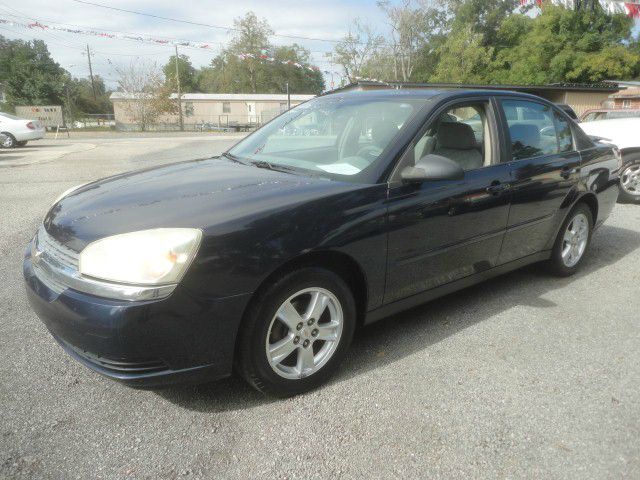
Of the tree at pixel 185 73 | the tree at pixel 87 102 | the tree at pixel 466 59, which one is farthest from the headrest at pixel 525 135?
the tree at pixel 185 73

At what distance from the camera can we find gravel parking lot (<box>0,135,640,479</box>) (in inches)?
79.0

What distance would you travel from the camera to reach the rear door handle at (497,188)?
10.4 ft

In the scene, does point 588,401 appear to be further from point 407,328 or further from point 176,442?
point 176,442

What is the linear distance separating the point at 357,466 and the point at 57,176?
390 inches

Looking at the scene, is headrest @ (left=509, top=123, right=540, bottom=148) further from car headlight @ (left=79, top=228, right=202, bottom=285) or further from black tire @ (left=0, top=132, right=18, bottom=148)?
black tire @ (left=0, top=132, right=18, bottom=148)

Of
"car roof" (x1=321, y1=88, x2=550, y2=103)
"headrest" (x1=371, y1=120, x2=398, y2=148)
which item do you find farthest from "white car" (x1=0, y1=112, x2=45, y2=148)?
"headrest" (x1=371, y1=120, x2=398, y2=148)

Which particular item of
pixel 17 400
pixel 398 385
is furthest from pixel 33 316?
pixel 398 385

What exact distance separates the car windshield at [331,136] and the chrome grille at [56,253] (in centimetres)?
128

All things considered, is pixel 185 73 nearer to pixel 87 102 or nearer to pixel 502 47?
pixel 87 102

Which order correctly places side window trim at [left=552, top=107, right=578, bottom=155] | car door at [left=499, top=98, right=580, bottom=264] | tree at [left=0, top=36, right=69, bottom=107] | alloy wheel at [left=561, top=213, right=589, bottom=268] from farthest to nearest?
1. tree at [left=0, top=36, right=69, bottom=107]
2. alloy wheel at [left=561, top=213, right=589, bottom=268]
3. side window trim at [left=552, top=107, right=578, bottom=155]
4. car door at [left=499, top=98, right=580, bottom=264]

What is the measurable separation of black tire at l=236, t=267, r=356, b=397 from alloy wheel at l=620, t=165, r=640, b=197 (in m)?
7.11

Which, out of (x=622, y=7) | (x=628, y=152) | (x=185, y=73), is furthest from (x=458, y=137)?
(x=185, y=73)

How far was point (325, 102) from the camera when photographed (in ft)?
11.8

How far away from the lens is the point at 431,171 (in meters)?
2.60
